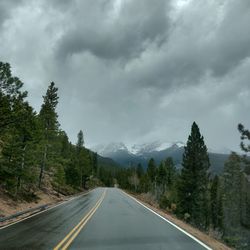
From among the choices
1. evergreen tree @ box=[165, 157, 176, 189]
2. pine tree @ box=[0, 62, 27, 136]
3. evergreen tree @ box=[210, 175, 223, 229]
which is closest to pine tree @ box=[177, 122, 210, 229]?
evergreen tree @ box=[210, 175, 223, 229]

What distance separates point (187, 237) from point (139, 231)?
229 cm

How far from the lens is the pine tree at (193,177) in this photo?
5012cm

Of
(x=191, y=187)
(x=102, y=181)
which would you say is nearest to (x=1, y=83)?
(x=191, y=187)

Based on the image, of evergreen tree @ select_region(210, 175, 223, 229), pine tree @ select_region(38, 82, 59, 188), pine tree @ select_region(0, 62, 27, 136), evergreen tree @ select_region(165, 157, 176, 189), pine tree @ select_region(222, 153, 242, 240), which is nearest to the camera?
pine tree @ select_region(0, 62, 27, 136)

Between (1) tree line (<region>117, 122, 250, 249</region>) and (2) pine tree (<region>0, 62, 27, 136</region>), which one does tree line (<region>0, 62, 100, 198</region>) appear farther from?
(1) tree line (<region>117, 122, 250, 249</region>)

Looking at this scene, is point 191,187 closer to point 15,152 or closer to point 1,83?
point 15,152

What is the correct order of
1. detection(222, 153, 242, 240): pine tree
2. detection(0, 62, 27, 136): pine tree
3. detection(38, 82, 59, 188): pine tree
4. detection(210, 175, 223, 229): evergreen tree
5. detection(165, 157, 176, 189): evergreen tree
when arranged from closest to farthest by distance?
detection(0, 62, 27, 136): pine tree, detection(38, 82, 59, 188): pine tree, detection(210, 175, 223, 229): evergreen tree, detection(222, 153, 242, 240): pine tree, detection(165, 157, 176, 189): evergreen tree

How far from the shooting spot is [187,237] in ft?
46.0

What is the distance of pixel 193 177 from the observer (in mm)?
50781

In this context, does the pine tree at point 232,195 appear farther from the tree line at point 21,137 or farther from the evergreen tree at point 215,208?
the tree line at point 21,137

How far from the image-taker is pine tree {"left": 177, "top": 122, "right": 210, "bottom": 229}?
5012 centimetres

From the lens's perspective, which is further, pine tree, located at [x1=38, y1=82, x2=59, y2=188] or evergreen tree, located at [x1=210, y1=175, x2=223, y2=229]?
evergreen tree, located at [x1=210, y1=175, x2=223, y2=229]

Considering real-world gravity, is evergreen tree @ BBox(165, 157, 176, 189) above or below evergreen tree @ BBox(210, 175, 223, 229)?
above

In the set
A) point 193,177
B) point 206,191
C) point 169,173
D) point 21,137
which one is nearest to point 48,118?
point 21,137
